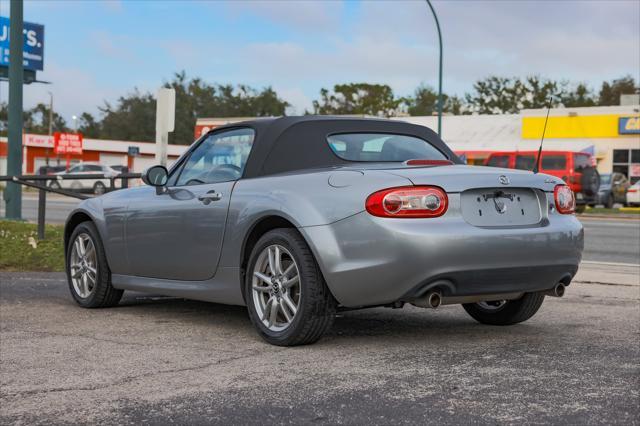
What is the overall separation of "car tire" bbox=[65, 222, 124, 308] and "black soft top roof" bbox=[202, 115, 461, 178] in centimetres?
181

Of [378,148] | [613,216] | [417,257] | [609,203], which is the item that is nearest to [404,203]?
[417,257]

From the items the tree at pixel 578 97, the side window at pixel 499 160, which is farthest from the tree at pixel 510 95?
the side window at pixel 499 160

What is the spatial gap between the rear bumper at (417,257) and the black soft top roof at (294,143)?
0.80 m

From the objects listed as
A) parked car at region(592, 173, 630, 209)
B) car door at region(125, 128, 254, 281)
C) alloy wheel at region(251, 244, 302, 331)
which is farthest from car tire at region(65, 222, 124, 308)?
parked car at region(592, 173, 630, 209)

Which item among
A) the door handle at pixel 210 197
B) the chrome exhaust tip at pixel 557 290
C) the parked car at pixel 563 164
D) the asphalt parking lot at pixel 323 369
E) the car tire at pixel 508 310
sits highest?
the parked car at pixel 563 164

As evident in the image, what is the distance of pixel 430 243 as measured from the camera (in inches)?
200

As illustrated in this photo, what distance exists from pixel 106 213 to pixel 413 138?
2454 mm

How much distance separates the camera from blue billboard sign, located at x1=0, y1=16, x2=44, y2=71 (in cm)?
2403

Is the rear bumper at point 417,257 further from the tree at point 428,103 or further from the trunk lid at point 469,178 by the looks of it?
the tree at point 428,103

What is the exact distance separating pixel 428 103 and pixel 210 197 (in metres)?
109

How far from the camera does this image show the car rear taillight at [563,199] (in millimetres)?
5789

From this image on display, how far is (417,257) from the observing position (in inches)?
200

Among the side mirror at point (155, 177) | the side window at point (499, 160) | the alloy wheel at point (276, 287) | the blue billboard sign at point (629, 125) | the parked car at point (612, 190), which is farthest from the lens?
the blue billboard sign at point (629, 125)

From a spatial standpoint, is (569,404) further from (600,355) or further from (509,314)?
(509,314)
